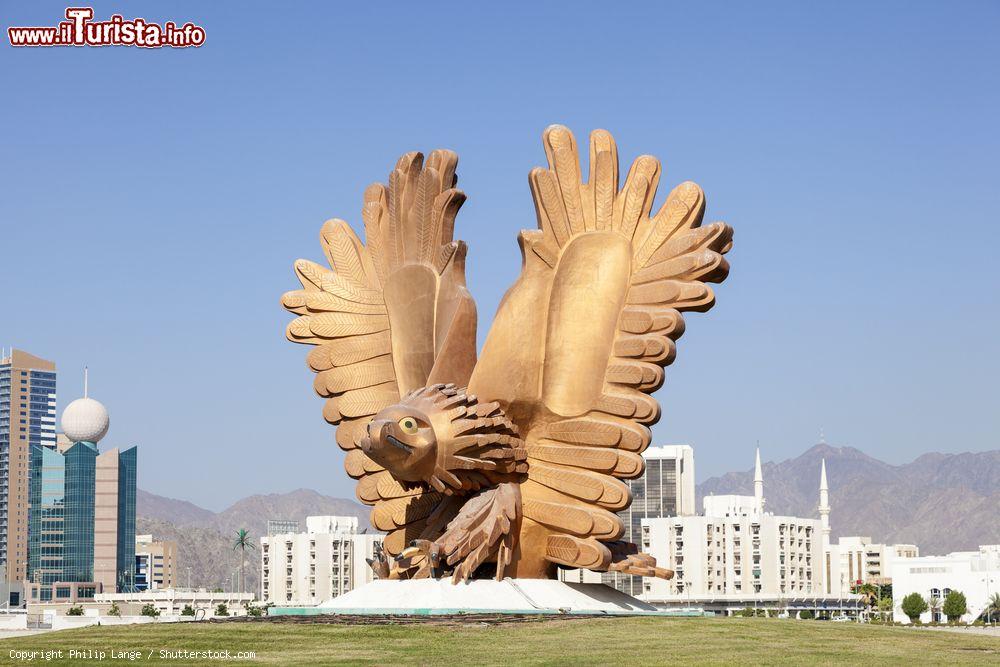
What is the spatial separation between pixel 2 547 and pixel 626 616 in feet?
496

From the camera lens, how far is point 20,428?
178125 mm

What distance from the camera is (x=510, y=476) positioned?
99.8 ft

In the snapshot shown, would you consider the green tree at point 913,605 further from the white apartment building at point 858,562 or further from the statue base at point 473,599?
the statue base at point 473,599

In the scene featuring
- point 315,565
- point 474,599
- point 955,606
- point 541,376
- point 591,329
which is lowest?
point 955,606

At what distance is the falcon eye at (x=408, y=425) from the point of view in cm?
2911

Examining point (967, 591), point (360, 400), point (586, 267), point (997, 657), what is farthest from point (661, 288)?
point (967, 591)

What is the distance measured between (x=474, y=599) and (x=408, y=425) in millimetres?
3772

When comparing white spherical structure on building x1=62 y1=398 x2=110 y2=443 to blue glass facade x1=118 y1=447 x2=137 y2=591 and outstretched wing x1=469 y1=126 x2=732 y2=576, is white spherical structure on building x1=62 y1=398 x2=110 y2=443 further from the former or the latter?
outstretched wing x1=469 y1=126 x2=732 y2=576

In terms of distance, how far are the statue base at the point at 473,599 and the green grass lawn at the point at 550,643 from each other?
80.4 inches

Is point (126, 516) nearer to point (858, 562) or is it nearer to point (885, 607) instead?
point (858, 562)

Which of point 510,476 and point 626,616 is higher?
point 510,476

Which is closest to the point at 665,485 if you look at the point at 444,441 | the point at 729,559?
the point at 729,559

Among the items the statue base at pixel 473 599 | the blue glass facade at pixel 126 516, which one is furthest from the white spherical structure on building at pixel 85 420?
the statue base at pixel 473 599

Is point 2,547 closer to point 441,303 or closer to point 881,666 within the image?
point 441,303
